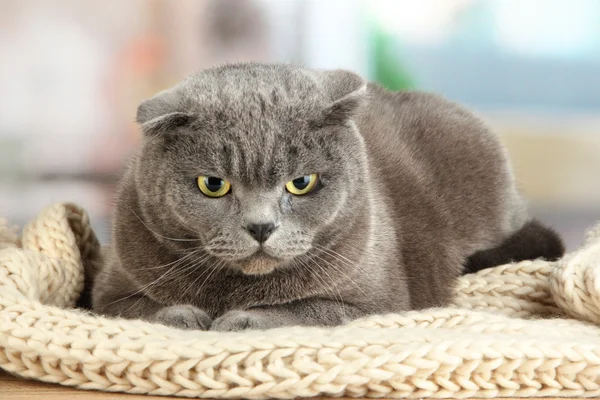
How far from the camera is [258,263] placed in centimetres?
126

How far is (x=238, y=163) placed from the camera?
1216 millimetres

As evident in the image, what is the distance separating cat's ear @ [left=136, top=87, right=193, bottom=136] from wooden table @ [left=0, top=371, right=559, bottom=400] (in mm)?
428

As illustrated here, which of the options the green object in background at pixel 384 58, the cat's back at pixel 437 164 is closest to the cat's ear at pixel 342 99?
the cat's back at pixel 437 164

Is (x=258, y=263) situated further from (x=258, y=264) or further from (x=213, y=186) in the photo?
(x=213, y=186)

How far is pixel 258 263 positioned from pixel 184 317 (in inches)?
6.2

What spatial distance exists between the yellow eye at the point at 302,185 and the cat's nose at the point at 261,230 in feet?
0.28

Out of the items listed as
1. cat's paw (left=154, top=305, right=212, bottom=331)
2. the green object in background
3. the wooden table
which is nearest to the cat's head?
cat's paw (left=154, top=305, right=212, bottom=331)

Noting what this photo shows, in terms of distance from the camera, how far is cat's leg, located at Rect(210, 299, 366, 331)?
4.14 ft

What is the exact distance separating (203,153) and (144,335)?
0.30 m

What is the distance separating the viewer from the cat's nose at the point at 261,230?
120cm

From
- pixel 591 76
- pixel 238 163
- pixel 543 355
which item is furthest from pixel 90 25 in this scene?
pixel 543 355

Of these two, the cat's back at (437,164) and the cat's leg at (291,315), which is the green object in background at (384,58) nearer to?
the cat's back at (437,164)

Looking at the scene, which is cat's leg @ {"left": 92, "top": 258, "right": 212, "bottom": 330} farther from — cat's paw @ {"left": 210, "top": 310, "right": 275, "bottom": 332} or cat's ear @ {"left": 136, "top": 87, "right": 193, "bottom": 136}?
cat's ear @ {"left": 136, "top": 87, "right": 193, "bottom": 136}

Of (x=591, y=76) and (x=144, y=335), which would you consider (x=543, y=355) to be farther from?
(x=591, y=76)
